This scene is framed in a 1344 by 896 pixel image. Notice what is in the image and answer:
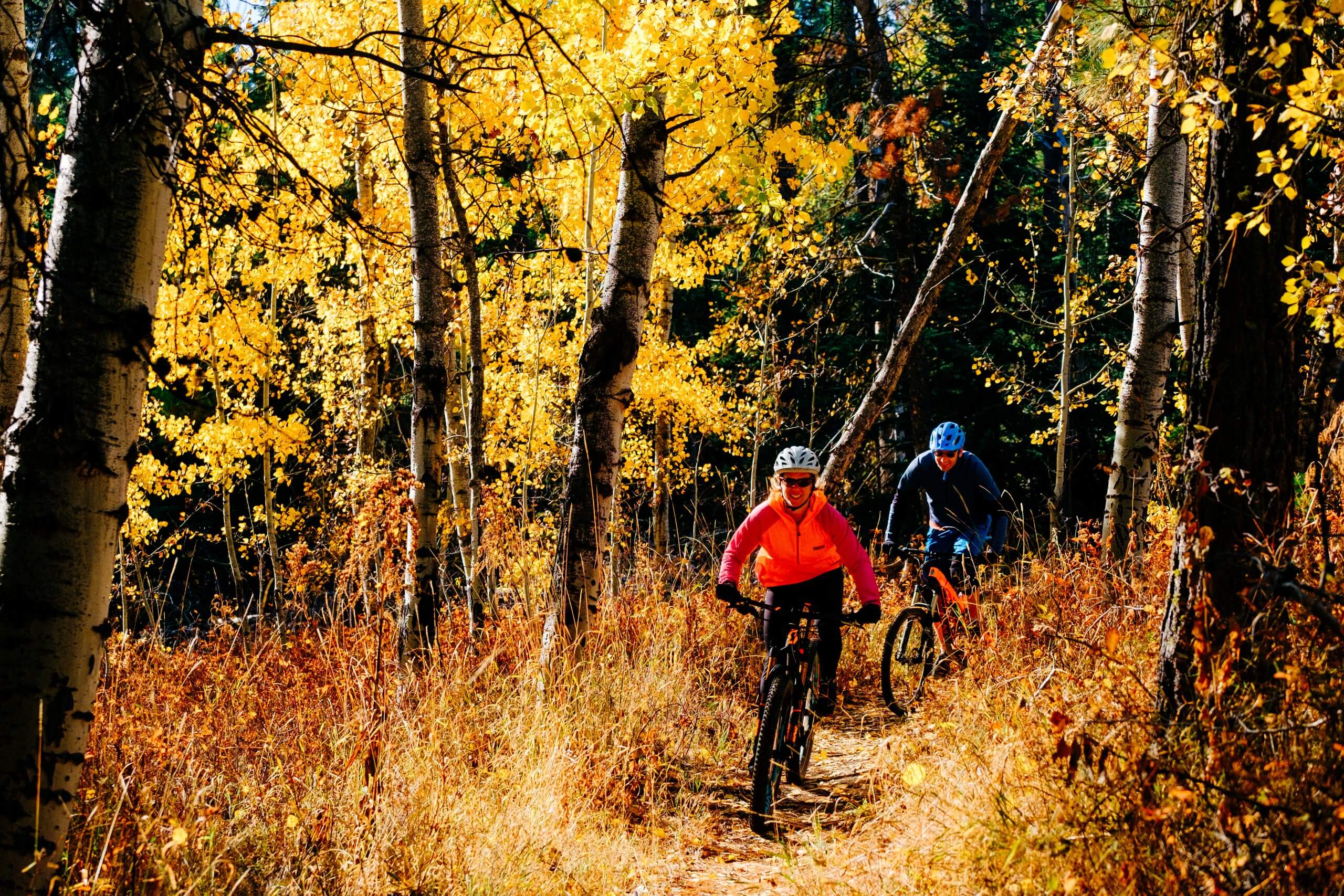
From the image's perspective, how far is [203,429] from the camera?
47.0 feet

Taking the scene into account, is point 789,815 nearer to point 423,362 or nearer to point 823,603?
point 823,603

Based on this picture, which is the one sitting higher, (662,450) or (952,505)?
(662,450)

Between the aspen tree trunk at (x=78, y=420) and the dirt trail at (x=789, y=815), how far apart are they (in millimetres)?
2694

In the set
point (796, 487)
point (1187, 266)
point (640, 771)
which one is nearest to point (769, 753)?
point (640, 771)

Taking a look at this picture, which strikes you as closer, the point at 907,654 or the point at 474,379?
the point at 907,654

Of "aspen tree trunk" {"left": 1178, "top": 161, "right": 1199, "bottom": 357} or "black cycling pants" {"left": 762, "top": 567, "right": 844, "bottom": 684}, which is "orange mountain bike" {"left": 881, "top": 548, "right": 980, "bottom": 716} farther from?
"aspen tree trunk" {"left": 1178, "top": 161, "right": 1199, "bottom": 357}

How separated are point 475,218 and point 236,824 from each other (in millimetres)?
9629

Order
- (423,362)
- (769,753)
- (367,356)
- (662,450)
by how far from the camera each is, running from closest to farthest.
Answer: (769,753) → (423,362) → (367,356) → (662,450)

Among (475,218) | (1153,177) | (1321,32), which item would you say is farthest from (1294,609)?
(475,218)

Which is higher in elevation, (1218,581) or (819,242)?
(819,242)

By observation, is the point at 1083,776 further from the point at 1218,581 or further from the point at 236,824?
the point at 236,824

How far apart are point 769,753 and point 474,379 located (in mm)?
4970

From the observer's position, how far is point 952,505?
7086 millimetres

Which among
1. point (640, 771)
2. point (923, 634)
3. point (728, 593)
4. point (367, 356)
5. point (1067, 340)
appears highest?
point (1067, 340)
